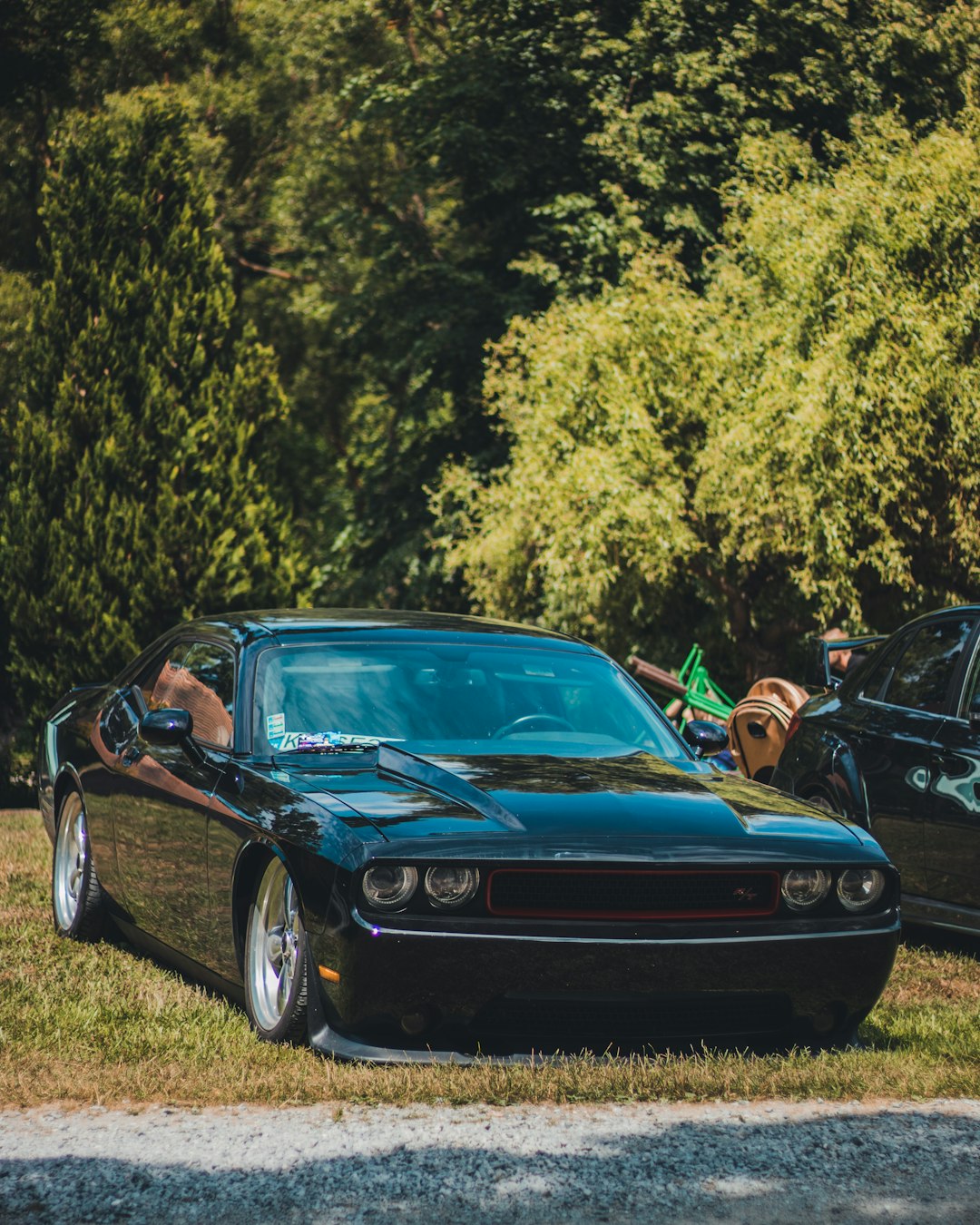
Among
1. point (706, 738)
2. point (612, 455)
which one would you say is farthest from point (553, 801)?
point (612, 455)

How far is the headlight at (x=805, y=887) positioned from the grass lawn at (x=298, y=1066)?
49 cm

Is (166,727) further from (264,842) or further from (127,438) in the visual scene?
(127,438)

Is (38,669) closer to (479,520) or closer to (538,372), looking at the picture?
(538,372)

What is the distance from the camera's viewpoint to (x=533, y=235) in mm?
28906

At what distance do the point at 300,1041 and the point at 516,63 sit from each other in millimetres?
26135

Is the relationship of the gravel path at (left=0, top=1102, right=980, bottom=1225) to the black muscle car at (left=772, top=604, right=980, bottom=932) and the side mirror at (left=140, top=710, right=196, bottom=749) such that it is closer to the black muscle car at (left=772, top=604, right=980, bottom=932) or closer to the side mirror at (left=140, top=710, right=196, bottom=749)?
the side mirror at (left=140, top=710, right=196, bottom=749)

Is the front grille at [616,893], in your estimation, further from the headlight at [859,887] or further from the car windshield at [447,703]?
the car windshield at [447,703]

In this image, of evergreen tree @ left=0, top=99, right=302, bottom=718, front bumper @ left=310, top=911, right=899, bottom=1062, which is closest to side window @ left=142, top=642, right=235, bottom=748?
front bumper @ left=310, top=911, right=899, bottom=1062

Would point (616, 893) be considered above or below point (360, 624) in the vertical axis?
below

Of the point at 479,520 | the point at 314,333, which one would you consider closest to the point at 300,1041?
the point at 479,520

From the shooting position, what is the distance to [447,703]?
6.34 meters

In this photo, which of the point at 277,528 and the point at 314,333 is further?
the point at 314,333

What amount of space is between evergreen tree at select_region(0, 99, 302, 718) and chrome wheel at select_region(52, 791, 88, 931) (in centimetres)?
1169

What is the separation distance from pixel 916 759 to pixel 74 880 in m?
3.90
